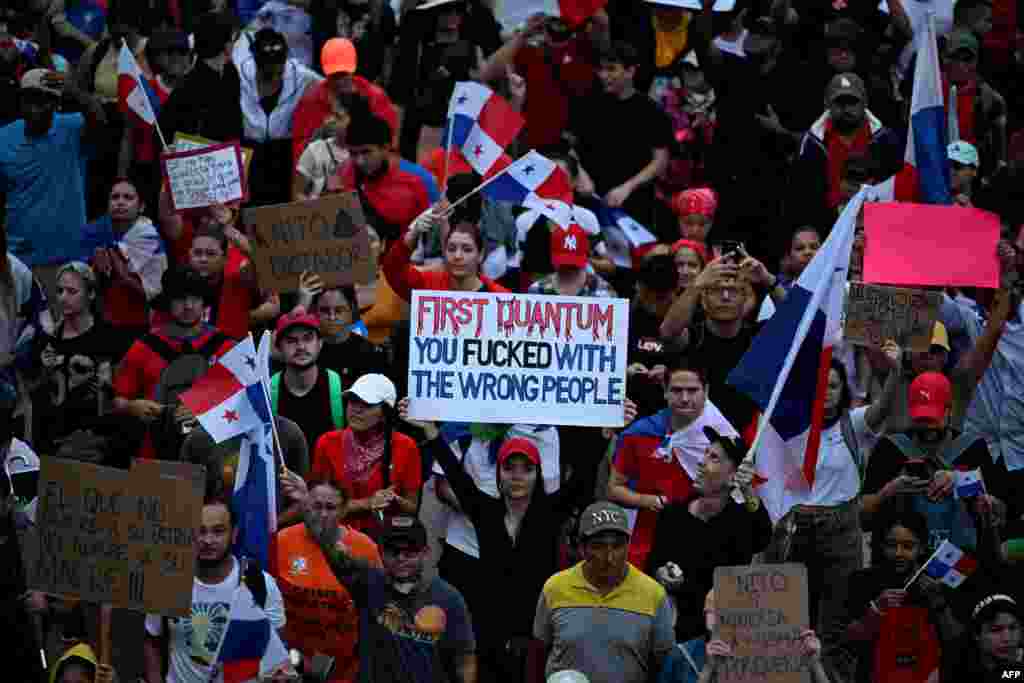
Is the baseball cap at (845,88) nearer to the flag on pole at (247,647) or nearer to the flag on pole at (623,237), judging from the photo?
the flag on pole at (623,237)

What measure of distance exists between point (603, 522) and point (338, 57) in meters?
6.10

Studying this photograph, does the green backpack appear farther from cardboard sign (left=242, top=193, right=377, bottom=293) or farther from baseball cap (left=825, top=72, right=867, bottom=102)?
baseball cap (left=825, top=72, right=867, bottom=102)

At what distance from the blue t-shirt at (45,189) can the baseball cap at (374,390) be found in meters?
3.81

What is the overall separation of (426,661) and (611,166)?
20.9 feet

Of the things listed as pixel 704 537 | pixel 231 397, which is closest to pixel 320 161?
pixel 231 397

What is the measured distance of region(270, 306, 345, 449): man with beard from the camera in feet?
45.7

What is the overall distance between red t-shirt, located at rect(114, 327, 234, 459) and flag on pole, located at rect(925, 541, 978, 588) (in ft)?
13.1

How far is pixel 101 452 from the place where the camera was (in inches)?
527

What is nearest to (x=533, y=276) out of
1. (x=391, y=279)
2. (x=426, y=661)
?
(x=391, y=279)

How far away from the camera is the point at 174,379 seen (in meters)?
14.3

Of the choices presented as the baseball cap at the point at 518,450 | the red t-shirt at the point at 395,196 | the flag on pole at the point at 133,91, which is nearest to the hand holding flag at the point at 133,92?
the flag on pole at the point at 133,91

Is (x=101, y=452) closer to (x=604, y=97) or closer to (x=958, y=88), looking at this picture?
(x=604, y=97)

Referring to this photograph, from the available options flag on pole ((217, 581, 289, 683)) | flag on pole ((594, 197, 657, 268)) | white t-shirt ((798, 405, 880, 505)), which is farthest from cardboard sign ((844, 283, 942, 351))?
flag on pole ((217, 581, 289, 683))

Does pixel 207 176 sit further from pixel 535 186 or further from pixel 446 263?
pixel 535 186
